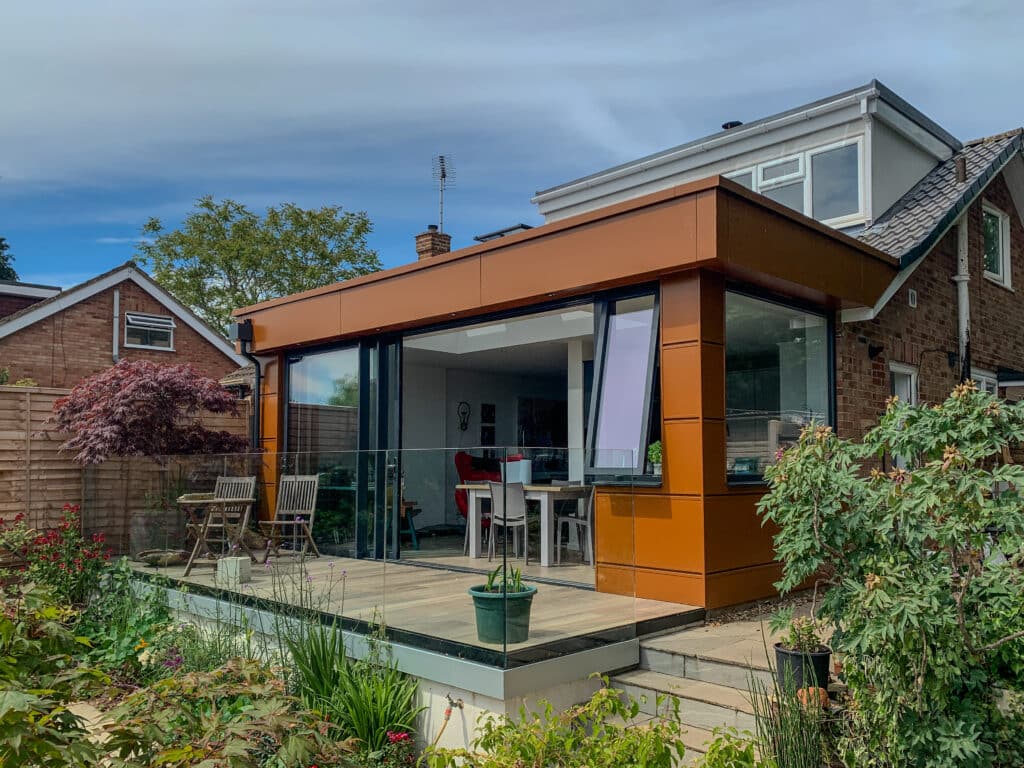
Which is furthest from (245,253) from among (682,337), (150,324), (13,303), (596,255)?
(682,337)

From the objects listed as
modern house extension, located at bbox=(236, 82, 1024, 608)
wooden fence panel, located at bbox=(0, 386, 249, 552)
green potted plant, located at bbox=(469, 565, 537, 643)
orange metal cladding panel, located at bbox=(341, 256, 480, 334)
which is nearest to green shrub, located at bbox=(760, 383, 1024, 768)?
green potted plant, located at bbox=(469, 565, 537, 643)

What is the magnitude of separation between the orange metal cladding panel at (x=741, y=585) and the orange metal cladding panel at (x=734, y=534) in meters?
0.05

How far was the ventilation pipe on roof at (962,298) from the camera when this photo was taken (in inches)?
354

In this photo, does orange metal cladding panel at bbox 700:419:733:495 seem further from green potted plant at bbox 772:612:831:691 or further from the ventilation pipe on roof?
the ventilation pipe on roof

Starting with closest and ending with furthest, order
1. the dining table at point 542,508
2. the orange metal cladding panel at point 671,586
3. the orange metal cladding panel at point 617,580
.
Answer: the dining table at point 542,508 → the orange metal cladding panel at point 617,580 → the orange metal cladding panel at point 671,586

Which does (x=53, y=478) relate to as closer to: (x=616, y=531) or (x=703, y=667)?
(x=616, y=531)

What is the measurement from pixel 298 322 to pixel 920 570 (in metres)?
7.73

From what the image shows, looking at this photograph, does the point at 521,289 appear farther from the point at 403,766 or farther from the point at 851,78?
the point at 851,78

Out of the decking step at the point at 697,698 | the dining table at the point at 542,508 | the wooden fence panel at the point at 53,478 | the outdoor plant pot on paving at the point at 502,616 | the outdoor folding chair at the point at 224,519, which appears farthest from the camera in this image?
the wooden fence panel at the point at 53,478

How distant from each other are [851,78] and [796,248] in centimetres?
654

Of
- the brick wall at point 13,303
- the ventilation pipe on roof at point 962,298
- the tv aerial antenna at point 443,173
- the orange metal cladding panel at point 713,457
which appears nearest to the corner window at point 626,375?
the orange metal cladding panel at point 713,457

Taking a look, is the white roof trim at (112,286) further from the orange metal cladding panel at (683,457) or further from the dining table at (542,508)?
the dining table at (542,508)

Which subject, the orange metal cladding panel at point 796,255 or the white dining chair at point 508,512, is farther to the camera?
the orange metal cladding panel at point 796,255

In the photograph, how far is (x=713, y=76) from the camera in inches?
426
